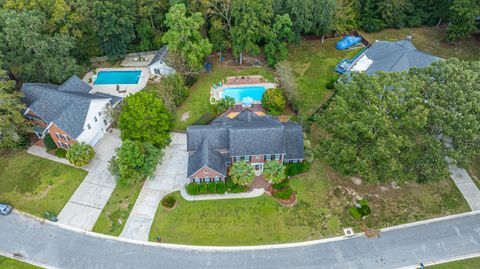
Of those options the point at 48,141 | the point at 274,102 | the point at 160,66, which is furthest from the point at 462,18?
the point at 48,141

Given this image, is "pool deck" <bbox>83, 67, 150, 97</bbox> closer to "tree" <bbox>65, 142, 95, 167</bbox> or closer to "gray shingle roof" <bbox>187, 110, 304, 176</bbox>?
"tree" <bbox>65, 142, 95, 167</bbox>

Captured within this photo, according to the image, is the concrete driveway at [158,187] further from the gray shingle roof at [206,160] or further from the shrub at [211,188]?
the shrub at [211,188]

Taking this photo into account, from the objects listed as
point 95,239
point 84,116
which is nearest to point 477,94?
point 95,239

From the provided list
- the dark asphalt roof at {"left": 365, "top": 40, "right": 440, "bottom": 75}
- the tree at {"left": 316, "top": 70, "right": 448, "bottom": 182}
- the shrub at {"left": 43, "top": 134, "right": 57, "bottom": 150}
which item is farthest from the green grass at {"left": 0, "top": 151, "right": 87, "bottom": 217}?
the dark asphalt roof at {"left": 365, "top": 40, "right": 440, "bottom": 75}

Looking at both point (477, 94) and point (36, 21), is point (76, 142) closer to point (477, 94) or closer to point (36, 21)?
point (36, 21)

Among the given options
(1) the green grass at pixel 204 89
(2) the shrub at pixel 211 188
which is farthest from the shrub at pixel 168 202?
(1) the green grass at pixel 204 89

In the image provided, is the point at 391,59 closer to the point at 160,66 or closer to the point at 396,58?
the point at 396,58

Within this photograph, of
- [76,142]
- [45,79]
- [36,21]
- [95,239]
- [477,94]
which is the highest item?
[36,21]
